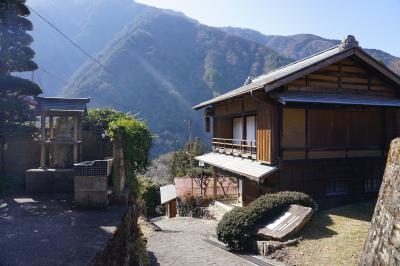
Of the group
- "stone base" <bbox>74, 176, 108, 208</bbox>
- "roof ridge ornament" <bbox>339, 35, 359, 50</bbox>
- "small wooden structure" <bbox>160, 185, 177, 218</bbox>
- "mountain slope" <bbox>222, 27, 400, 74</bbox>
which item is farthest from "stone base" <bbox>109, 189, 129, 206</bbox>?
"mountain slope" <bbox>222, 27, 400, 74</bbox>

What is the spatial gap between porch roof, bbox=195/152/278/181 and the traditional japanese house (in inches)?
2.5

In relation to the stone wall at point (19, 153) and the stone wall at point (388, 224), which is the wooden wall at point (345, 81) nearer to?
the stone wall at point (19, 153)

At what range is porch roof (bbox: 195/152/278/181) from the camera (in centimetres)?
1402

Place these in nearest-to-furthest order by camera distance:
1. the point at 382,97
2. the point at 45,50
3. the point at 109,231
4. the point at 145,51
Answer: the point at 109,231 < the point at 382,97 < the point at 145,51 < the point at 45,50

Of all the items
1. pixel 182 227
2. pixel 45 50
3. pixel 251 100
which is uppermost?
pixel 45 50

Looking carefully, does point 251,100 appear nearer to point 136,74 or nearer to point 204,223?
point 204,223

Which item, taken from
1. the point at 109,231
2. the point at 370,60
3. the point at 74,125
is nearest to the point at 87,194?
the point at 109,231

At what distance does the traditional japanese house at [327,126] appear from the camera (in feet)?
46.6

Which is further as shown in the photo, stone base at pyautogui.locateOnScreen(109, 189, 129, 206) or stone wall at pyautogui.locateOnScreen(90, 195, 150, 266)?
stone base at pyautogui.locateOnScreen(109, 189, 129, 206)

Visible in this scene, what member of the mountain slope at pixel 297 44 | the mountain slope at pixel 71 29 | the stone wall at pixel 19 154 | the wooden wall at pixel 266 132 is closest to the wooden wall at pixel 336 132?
the wooden wall at pixel 266 132

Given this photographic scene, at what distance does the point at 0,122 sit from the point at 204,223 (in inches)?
449

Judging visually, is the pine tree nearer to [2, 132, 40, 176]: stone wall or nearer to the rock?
[2, 132, 40, 176]: stone wall

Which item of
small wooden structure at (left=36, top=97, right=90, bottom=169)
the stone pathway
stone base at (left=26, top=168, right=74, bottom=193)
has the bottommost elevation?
the stone pathway

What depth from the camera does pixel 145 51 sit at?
91.8 metres
